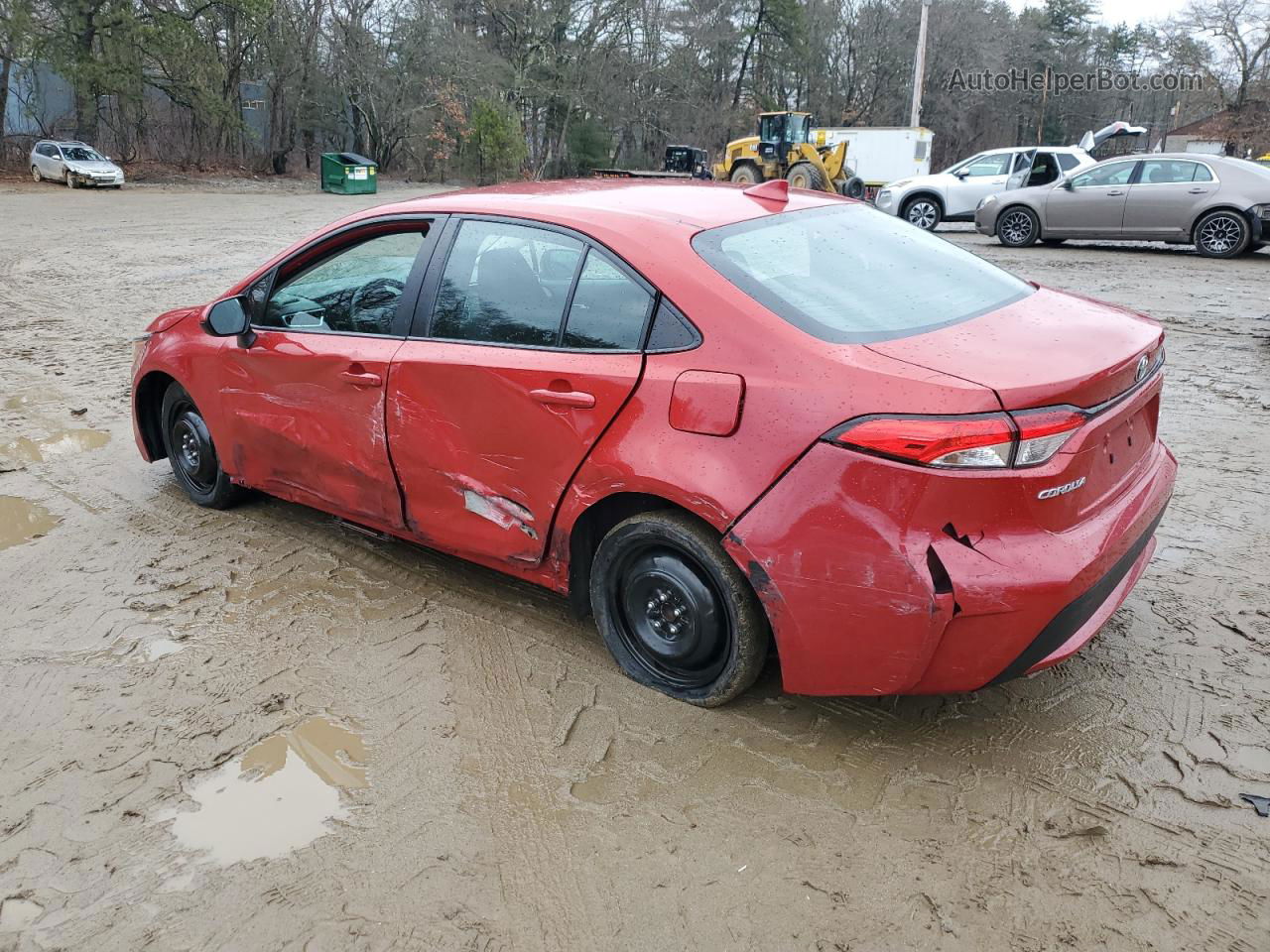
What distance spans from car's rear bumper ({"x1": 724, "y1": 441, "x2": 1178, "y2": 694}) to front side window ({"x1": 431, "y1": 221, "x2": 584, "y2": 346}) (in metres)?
1.08

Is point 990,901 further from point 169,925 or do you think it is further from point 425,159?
point 425,159

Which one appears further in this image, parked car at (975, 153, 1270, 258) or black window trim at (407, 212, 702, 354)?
parked car at (975, 153, 1270, 258)

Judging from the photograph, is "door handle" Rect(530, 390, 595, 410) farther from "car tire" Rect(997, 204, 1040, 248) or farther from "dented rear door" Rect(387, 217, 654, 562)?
"car tire" Rect(997, 204, 1040, 248)

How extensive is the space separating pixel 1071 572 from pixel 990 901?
0.85 metres

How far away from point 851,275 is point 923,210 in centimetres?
1752

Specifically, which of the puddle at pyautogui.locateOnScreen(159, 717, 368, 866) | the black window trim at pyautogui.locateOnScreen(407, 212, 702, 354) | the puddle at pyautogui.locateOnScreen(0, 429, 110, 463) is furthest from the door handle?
the puddle at pyautogui.locateOnScreen(0, 429, 110, 463)

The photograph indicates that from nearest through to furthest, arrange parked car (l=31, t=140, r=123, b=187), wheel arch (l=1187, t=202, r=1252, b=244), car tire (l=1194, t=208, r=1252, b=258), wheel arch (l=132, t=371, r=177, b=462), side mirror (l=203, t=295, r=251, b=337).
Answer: side mirror (l=203, t=295, r=251, b=337) < wheel arch (l=132, t=371, r=177, b=462) < wheel arch (l=1187, t=202, r=1252, b=244) < car tire (l=1194, t=208, r=1252, b=258) < parked car (l=31, t=140, r=123, b=187)

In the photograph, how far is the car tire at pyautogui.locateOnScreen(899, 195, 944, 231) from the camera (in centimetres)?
1933

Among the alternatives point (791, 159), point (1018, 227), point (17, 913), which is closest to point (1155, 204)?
point (1018, 227)

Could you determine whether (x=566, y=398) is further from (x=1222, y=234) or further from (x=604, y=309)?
(x=1222, y=234)

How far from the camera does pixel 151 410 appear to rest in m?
Result: 5.23

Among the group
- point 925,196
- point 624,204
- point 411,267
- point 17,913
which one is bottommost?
point 17,913

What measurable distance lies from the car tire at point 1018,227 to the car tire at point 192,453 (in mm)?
13875

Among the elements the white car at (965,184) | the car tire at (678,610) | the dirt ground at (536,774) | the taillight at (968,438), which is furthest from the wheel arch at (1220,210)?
the car tire at (678,610)
